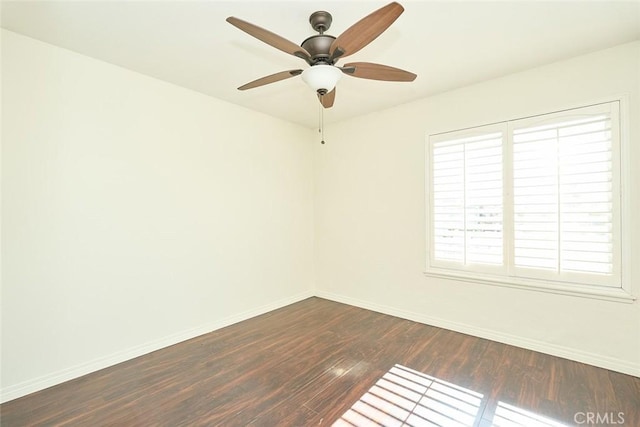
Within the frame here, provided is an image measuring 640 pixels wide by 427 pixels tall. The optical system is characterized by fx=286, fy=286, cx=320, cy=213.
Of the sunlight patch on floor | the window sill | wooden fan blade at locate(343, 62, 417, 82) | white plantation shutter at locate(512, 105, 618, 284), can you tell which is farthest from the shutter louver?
wooden fan blade at locate(343, 62, 417, 82)

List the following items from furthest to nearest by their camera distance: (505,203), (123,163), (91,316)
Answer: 1. (505,203)
2. (123,163)
3. (91,316)

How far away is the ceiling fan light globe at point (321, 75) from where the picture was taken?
70.1 inches

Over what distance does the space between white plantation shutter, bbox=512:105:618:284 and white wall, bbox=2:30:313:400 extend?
2889 mm

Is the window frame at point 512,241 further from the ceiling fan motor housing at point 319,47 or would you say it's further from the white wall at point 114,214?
the white wall at point 114,214

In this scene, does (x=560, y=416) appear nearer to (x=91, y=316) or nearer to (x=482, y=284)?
(x=482, y=284)

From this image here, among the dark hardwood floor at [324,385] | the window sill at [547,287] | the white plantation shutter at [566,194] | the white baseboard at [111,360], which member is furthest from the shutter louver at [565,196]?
the white baseboard at [111,360]

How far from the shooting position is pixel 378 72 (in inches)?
76.2

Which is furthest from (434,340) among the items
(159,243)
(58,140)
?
(58,140)

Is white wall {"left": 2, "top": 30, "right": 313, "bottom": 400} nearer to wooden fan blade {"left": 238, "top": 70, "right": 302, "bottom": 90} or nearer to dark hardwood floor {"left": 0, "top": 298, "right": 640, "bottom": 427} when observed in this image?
dark hardwood floor {"left": 0, "top": 298, "right": 640, "bottom": 427}

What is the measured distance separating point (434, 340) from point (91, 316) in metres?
3.15

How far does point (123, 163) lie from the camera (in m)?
2.59

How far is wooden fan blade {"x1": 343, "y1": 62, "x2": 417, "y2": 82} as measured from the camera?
1.83 meters

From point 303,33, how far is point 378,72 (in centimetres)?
66

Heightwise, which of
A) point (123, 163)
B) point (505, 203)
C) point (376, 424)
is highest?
point (123, 163)
